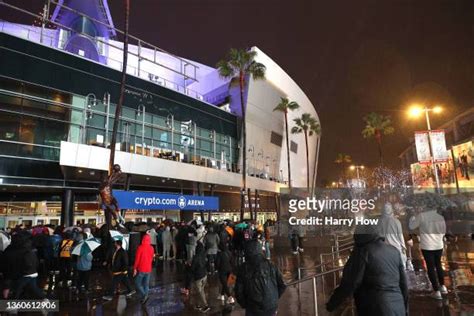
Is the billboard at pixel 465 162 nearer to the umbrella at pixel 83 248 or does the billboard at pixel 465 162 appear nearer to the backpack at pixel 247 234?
the backpack at pixel 247 234

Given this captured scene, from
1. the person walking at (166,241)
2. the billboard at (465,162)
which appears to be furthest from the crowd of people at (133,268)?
the billboard at (465,162)

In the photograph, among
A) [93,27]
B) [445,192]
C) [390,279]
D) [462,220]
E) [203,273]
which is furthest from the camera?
[93,27]

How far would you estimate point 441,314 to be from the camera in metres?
6.00

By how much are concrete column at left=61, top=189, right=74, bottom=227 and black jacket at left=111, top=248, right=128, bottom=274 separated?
16239 mm

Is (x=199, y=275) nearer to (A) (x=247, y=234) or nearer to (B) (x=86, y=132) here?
(A) (x=247, y=234)

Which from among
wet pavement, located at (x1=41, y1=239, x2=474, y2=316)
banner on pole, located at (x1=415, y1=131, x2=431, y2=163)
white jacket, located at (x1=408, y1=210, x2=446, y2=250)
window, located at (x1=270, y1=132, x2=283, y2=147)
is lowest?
wet pavement, located at (x1=41, y1=239, x2=474, y2=316)

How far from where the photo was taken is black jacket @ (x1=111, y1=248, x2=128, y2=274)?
849 centimetres

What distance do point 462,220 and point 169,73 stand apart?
1310 inches

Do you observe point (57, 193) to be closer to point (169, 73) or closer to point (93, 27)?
point (93, 27)

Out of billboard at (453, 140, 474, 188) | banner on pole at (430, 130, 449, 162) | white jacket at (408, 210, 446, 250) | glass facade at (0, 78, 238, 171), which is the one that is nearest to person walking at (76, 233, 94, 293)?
white jacket at (408, 210, 446, 250)

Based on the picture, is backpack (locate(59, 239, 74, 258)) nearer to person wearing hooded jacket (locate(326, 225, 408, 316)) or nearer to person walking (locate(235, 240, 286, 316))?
person walking (locate(235, 240, 286, 316))

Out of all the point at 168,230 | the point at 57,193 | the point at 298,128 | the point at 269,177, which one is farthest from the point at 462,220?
the point at 298,128

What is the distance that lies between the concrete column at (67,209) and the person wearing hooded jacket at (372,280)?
22.8m

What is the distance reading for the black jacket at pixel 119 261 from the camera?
8.49m
